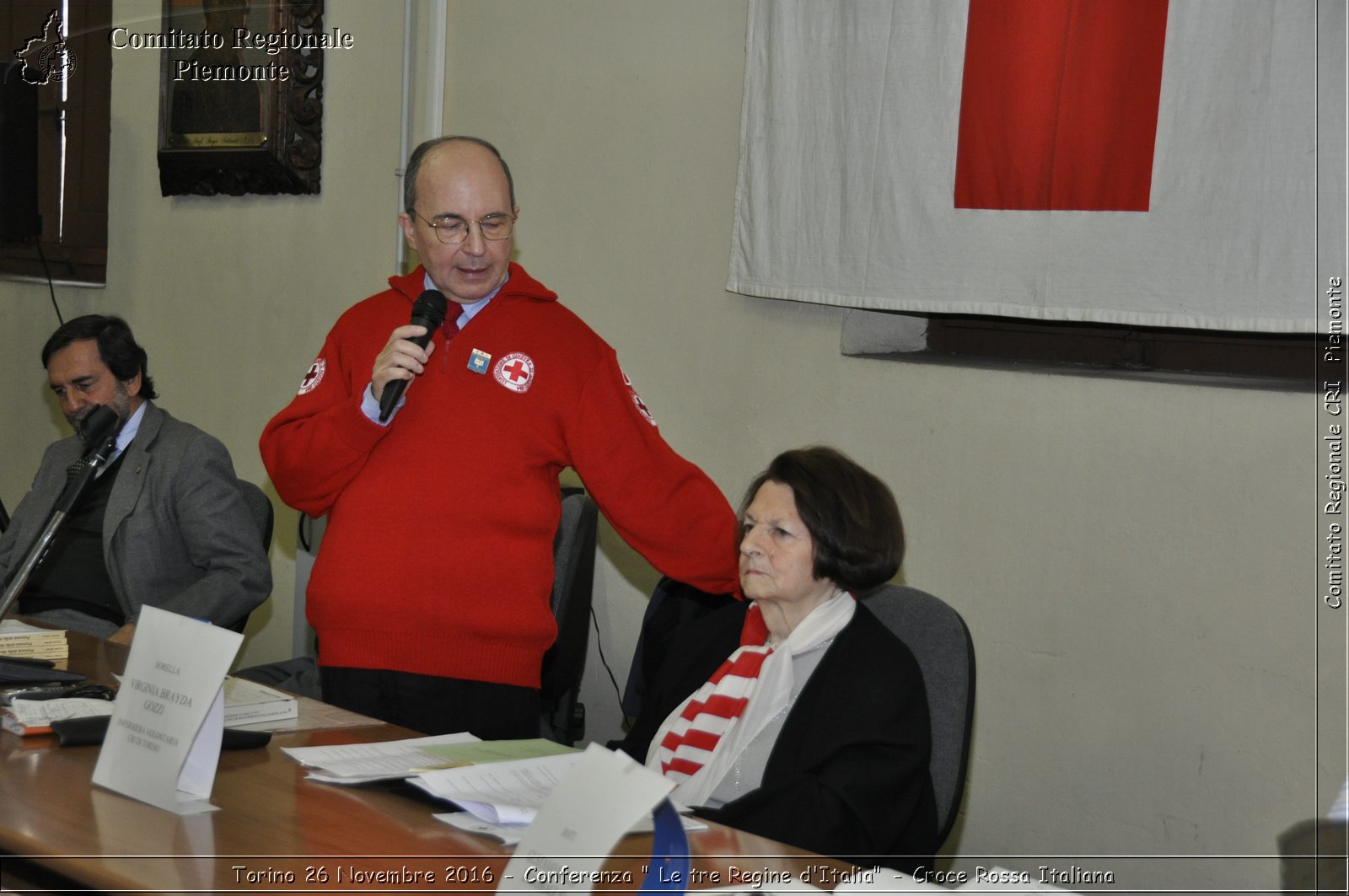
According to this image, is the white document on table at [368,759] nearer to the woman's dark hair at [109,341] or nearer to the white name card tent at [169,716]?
→ the white name card tent at [169,716]

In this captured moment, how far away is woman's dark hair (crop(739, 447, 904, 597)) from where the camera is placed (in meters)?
2.12

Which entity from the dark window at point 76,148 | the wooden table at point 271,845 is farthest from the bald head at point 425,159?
Answer: the dark window at point 76,148

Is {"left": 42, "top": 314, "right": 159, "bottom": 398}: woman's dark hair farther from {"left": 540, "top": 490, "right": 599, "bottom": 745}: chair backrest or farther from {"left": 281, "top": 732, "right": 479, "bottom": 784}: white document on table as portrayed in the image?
{"left": 281, "top": 732, "right": 479, "bottom": 784}: white document on table

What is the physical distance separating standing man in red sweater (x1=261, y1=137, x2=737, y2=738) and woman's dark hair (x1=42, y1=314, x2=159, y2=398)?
1.25 meters

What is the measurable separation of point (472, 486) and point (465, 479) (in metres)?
0.02

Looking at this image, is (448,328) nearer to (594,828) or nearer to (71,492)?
(71,492)

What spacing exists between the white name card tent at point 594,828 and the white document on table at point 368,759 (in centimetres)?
52

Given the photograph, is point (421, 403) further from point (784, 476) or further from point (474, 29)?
point (474, 29)

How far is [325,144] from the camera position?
14.3 ft

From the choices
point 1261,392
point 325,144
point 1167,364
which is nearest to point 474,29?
point 325,144

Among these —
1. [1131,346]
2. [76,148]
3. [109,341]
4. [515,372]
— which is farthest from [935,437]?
[76,148]

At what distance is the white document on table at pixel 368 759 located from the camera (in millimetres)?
1799

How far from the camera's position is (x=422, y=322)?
219 centimetres

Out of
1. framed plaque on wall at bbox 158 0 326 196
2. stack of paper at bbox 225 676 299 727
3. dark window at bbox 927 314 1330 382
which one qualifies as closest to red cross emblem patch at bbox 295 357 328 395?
stack of paper at bbox 225 676 299 727
